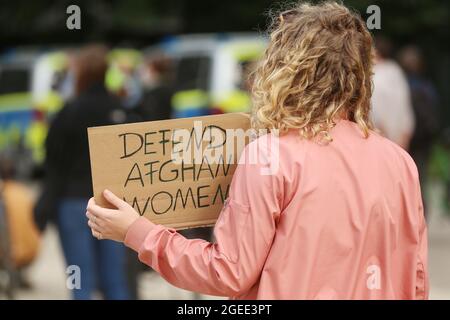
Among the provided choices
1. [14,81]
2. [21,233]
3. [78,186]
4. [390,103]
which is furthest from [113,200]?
[14,81]

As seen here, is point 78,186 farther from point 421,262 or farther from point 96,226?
point 421,262

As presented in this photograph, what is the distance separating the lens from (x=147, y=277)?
905cm

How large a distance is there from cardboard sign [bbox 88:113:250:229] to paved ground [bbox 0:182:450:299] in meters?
4.66

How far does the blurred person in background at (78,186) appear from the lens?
271 inches

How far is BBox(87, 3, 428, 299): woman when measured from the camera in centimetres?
284

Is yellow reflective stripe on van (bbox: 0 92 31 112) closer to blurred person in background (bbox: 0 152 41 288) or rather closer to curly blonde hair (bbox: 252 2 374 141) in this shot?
blurred person in background (bbox: 0 152 41 288)

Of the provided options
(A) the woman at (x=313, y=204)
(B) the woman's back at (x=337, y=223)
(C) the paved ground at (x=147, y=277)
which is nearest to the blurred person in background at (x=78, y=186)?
(C) the paved ground at (x=147, y=277)

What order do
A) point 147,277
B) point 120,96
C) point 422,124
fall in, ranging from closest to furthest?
point 120,96, point 147,277, point 422,124

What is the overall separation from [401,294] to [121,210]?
852 mm

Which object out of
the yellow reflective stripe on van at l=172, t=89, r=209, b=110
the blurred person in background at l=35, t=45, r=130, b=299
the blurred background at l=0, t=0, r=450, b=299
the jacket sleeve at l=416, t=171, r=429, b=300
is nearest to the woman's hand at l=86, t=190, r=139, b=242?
the blurred background at l=0, t=0, r=450, b=299

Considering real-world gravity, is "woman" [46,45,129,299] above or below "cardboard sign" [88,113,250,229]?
below

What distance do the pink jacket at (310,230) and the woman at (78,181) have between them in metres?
4.01

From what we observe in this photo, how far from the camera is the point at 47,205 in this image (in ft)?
23.1

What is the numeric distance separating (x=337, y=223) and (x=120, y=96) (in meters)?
5.30
